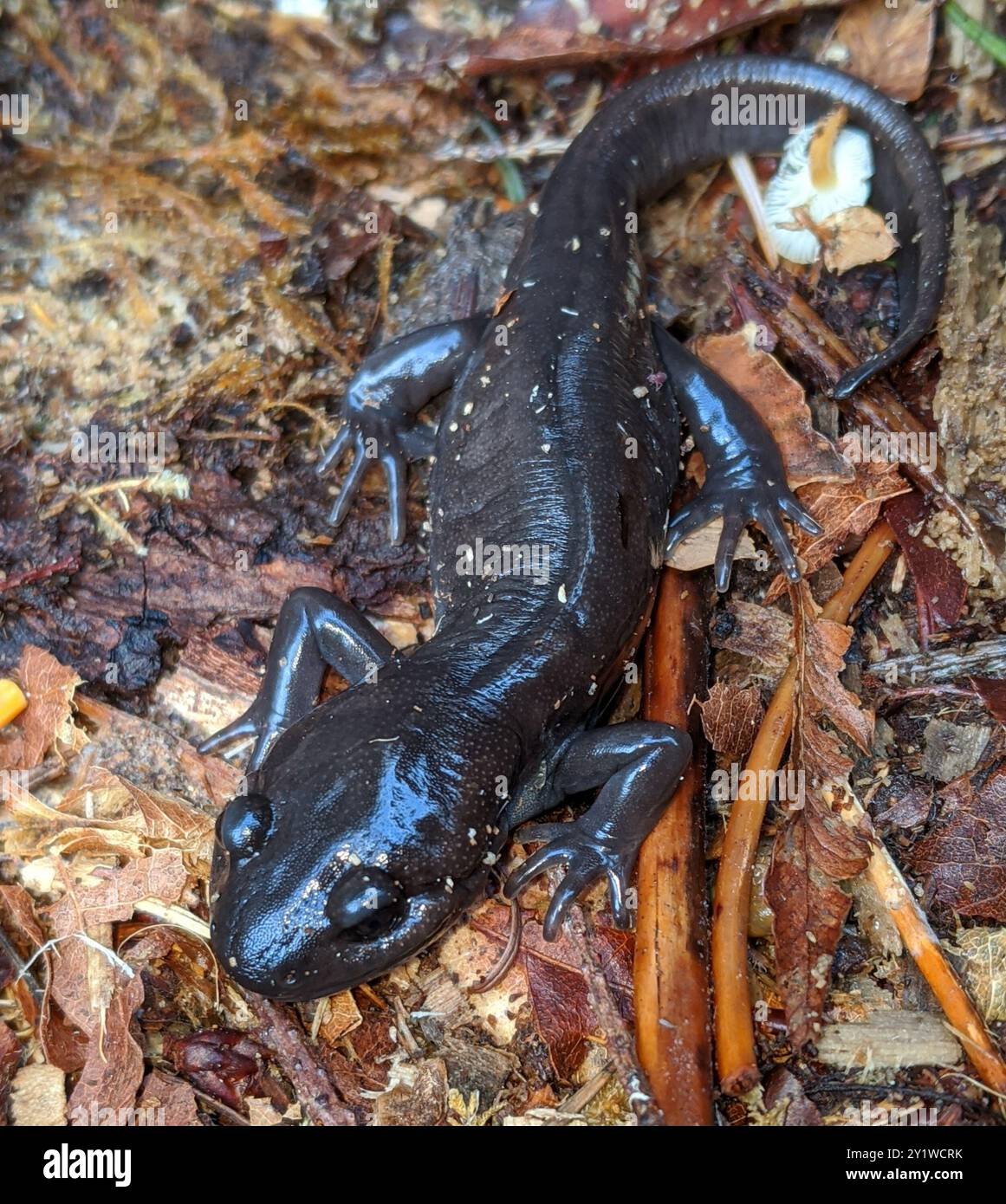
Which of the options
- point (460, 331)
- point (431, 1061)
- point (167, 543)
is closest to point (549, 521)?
point (460, 331)

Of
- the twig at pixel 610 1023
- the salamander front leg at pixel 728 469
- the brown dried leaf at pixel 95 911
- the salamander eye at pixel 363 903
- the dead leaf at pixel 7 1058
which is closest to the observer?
the salamander eye at pixel 363 903

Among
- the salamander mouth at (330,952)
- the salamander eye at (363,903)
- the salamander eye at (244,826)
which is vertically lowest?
the salamander mouth at (330,952)

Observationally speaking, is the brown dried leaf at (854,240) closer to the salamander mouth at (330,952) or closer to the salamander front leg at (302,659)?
the salamander front leg at (302,659)

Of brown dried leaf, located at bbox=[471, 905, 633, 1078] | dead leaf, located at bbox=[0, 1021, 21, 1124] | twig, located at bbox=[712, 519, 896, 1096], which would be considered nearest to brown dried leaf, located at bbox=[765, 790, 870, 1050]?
twig, located at bbox=[712, 519, 896, 1096]

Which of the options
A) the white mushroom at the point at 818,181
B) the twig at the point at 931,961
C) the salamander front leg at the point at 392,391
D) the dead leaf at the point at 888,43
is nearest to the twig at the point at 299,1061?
the twig at the point at 931,961

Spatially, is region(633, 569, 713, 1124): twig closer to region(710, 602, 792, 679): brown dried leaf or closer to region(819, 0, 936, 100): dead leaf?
region(710, 602, 792, 679): brown dried leaf

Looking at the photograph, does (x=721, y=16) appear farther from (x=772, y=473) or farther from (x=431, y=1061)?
(x=431, y=1061)

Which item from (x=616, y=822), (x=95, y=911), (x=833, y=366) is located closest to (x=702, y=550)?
(x=833, y=366)
